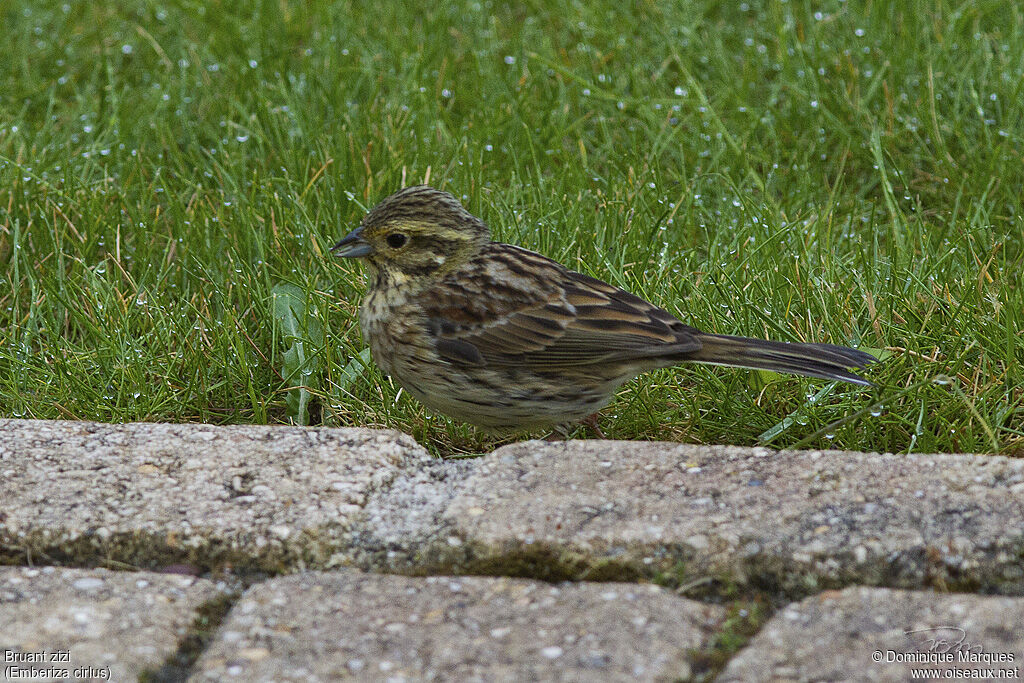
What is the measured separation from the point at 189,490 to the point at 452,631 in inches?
35.2

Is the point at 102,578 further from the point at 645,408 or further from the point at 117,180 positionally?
the point at 117,180

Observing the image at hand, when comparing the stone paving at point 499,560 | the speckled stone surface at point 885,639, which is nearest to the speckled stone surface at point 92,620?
the stone paving at point 499,560

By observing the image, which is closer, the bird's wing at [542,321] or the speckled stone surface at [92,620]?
the speckled stone surface at [92,620]

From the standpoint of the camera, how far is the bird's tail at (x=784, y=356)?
138 inches

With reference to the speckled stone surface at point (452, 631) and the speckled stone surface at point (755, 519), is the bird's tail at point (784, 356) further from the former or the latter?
the speckled stone surface at point (452, 631)

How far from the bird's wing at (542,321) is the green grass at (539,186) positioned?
1.05 ft

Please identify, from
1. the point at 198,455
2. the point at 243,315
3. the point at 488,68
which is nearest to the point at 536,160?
the point at 488,68

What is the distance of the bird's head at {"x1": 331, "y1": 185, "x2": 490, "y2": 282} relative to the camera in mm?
4133

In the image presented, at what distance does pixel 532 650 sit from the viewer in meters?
2.30

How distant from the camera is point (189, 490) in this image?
9.73ft

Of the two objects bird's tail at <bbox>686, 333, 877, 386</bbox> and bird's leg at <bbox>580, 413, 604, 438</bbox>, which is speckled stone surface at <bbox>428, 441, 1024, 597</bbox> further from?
bird's leg at <bbox>580, 413, 604, 438</bbox>

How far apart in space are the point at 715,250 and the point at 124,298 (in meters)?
2.17

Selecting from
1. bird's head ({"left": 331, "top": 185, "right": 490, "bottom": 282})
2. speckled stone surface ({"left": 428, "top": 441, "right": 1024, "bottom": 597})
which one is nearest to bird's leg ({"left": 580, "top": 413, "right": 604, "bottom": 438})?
bird's head ({"left": 331, "top": 185, "right": 490, "bottom": 282})

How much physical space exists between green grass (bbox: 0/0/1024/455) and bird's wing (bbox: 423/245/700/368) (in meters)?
0.32
